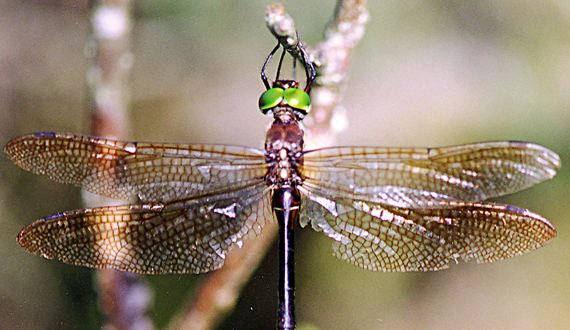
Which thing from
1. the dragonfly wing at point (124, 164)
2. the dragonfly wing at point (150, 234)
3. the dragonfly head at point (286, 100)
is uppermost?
the dragonfly head at point (286, 100)

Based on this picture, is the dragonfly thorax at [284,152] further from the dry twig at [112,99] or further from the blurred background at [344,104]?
the blurred background at [344,104]

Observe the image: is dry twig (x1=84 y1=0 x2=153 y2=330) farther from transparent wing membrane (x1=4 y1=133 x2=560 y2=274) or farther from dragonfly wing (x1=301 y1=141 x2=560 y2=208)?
dragonfly wing (x1=301 y1=141 x2=560 y2=208)

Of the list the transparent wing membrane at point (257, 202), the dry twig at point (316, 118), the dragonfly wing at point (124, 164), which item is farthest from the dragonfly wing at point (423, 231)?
the dragonfly wing at point (124, 164)

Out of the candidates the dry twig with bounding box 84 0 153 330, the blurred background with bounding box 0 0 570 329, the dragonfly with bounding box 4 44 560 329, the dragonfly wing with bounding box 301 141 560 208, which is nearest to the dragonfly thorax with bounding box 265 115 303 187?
the dragonfly with bounding box 4 44 560 329

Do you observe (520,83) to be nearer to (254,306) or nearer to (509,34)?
(509,34)

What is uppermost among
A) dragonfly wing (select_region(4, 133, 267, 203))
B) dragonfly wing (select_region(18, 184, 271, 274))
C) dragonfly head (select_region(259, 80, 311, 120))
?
dragonfly head (select_region(259, 80, 311, 120))

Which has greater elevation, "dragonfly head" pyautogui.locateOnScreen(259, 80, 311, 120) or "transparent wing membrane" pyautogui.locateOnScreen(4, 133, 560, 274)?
"dragonfly head" pyautogui.locateOnScreen(259, 80, 311, 120)
